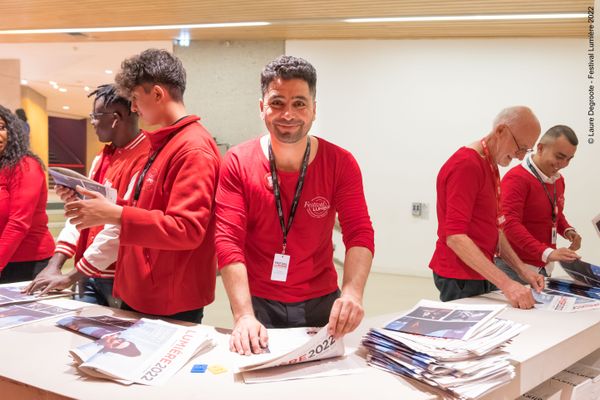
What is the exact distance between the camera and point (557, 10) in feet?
19.5

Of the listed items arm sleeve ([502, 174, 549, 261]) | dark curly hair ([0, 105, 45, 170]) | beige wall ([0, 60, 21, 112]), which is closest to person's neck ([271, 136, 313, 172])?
arm sleeve ([502, 174, 549, 261])

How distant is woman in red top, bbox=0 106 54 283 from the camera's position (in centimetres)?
278

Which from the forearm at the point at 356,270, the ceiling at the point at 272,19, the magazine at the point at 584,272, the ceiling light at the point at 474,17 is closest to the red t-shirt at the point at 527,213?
the magazine at the point at 584,272

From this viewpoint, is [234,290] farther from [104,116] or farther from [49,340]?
[104,116]

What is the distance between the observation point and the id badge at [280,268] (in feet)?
6.28

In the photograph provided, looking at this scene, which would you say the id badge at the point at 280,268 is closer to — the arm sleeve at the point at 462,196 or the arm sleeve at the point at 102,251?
the arm sleeve at the point at 102,251

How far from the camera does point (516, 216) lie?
3010mm

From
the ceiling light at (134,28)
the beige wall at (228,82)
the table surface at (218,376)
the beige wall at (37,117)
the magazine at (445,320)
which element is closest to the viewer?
the table surface at (218,376)

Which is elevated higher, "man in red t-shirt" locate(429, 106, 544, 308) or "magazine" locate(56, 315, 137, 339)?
"man in red t-shirt" locate(429, 106, 544, 308)

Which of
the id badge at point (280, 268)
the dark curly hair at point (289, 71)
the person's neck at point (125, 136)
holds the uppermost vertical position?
the dark curly hair at point (289, 71)

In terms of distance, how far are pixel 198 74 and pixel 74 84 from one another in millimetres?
5625

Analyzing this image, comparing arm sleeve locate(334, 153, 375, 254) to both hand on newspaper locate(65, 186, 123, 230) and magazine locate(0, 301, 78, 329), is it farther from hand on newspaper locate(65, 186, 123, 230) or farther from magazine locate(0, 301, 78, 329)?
magazine locate(0, 301, 78, 329)

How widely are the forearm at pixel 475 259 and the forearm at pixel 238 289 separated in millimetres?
1048

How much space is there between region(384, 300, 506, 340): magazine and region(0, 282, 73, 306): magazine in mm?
1406
